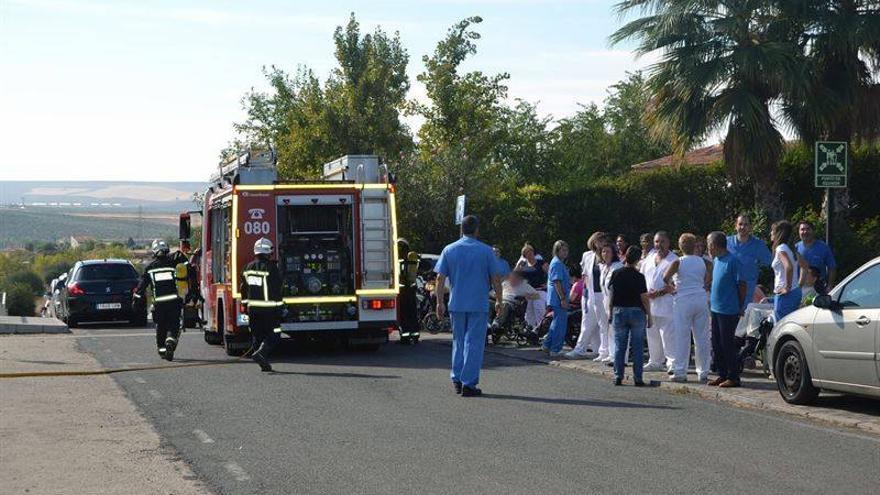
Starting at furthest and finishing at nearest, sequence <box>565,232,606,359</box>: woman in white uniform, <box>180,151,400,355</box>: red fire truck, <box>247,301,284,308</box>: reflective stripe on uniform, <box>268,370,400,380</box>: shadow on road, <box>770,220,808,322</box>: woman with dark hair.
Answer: <box>180,151,400,355</box>: red fire truck
<box>565,232,606,359</box>: woman in white uniform
<box>247,301,284,308</box>: reflective stripe on uniform
<box>268,370,400,380</box>: shadow on road
<box>770,220,808,322</box>: woman with dark hair

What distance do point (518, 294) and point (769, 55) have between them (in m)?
7.88

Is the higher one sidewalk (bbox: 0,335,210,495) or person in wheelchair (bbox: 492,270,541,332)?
person in wheelchair (bbox: 492,270,541,332)

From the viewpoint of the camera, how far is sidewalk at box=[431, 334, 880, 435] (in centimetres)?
1190

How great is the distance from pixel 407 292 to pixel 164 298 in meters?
4.02

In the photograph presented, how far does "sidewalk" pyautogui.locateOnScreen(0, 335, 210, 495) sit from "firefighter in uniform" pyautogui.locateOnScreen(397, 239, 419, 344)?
5.82 metres

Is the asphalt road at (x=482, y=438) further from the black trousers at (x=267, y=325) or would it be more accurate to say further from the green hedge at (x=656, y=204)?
the green hedge at (x=656, y=204)

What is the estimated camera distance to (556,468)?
373 inches

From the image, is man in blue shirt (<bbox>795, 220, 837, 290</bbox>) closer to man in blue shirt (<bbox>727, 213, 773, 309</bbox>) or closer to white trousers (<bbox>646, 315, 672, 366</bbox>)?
man in blue shirt (<bbox>727, 213, 773, 309</bbox>)

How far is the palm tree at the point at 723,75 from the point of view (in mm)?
25688

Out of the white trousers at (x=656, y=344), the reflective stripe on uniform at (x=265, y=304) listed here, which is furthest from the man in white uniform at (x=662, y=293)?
the reflective stripe on uniform at (x=265, y=304)

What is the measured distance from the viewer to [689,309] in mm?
15359

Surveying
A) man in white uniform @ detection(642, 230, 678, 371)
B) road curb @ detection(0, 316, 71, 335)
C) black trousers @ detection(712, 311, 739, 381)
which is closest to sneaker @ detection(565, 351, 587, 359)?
man in white uniform @ detection(642, 230, 678, 371)

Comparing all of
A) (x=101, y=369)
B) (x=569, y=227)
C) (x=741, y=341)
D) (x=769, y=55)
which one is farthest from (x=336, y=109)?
(x=741, y=341)

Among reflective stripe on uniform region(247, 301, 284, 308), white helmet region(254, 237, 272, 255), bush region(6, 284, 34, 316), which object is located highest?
white helmet region(254, 237, 272, 255)
